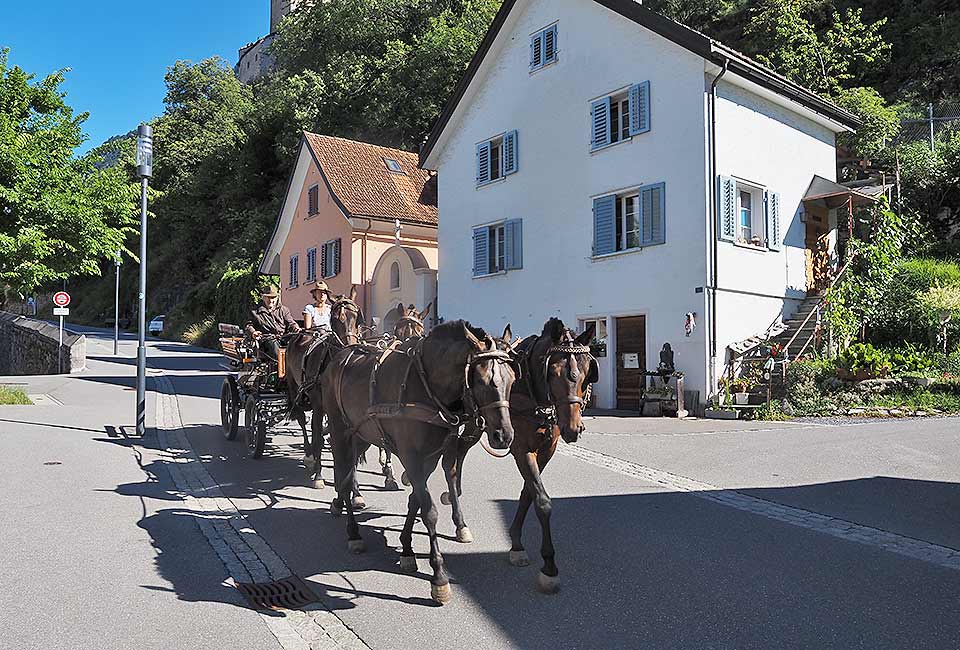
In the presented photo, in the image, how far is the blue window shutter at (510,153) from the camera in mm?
22422

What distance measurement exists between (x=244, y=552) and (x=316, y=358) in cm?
247

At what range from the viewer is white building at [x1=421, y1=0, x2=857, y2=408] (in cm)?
1769

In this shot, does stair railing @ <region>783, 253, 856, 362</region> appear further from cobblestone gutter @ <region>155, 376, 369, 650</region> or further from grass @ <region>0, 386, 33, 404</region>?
grass @ <region>0, 386, 33, 404</region>

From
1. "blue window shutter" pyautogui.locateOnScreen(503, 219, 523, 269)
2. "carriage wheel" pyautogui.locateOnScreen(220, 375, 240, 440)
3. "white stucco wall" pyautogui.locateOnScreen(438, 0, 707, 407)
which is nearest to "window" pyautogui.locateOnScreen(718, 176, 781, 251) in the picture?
"white stucco wall" pyautogui.locateOnScreen(438, 0, 707, 407)

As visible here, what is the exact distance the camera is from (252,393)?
11.1 m

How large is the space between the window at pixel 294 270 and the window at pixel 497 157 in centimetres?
1261

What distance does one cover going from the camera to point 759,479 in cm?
969

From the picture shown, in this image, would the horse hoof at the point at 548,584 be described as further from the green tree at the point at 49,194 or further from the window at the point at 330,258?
the window at the point at 330,258

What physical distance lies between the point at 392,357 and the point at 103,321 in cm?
7177

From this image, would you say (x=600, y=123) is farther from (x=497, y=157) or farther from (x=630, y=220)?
(x=497, y=157)

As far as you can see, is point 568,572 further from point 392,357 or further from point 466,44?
point 466,44

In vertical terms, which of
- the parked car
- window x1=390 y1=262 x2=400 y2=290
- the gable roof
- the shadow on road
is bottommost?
the shadow on road

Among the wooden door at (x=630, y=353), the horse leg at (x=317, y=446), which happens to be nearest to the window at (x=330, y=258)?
the wooden door at (x=630, y=353)

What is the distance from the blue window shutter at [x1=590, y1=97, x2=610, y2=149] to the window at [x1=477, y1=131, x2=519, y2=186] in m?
2.89
